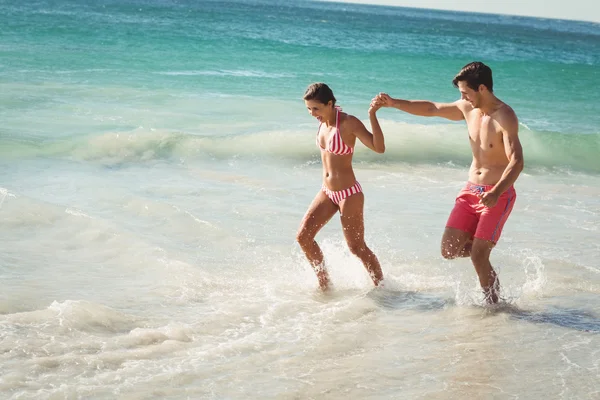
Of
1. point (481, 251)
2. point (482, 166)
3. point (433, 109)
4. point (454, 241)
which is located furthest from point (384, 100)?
point (481, 251)

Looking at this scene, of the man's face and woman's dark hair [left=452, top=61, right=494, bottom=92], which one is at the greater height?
woman's dark hair [left=452, top=61, right=494, bottom=92]

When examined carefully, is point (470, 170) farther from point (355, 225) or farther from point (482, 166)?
point (355, 225)

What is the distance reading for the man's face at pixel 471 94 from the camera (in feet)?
17.4

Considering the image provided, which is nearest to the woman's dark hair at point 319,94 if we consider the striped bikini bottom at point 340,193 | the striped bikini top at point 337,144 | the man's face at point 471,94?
the striped bikini top at point 337,144

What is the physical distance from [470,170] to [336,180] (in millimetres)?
984

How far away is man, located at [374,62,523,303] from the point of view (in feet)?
17.1

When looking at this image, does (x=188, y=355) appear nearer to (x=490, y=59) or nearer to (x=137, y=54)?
(x=137, y=54)

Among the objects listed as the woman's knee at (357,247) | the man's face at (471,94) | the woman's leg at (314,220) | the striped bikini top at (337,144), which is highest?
the man's face at (471,94)

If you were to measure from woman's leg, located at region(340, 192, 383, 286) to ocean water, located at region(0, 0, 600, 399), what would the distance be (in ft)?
1.07

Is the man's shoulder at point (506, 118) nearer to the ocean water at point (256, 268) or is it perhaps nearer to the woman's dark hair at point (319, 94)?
the woman's dark hair at point (319, 94)

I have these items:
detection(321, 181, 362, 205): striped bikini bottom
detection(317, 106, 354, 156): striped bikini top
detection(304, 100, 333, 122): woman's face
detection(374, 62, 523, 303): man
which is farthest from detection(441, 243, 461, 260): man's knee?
detection(304, 100, 333, 122): woman's face

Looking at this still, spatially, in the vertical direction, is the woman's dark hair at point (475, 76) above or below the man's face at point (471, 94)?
above

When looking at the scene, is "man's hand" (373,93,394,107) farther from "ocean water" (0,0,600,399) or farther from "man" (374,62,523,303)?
"ocean water" (0,0,600,399)

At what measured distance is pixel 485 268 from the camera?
564 centimetres
